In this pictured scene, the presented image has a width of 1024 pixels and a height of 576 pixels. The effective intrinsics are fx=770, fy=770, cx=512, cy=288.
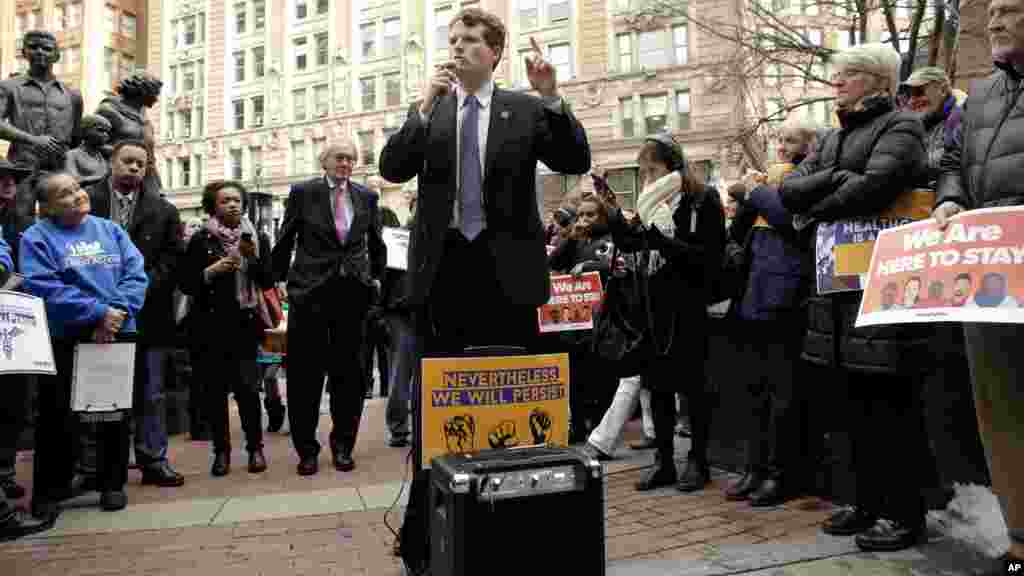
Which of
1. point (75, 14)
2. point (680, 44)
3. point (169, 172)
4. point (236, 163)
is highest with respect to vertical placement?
point (75, 14)

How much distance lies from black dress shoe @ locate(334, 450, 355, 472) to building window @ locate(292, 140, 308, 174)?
43801 mm

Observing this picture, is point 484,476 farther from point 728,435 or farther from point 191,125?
point 191,125

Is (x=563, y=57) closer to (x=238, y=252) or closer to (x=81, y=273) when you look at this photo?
(x=238, y=252)

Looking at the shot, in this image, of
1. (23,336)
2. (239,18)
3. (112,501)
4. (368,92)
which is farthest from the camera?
(239,18)

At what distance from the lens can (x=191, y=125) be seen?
52.7 metres

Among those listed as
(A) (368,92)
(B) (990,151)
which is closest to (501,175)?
(B) (990,151)

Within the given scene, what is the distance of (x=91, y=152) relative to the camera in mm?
6164

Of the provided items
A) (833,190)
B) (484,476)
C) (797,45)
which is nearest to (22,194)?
(484,476)

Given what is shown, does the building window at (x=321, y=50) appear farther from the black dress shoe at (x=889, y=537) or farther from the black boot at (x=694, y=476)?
the black dress shoe at (x=889, y=537)

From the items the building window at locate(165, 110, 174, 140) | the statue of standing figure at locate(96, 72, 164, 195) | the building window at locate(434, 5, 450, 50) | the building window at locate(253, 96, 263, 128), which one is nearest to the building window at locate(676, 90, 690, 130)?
the building window at locate(434, 5, 450, 50)

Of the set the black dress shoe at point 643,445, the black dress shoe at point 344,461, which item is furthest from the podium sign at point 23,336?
the black dress shoe at point 643,445

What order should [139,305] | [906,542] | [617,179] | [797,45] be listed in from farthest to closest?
[617,179]
[797,45]
[139,305]
[906,542]

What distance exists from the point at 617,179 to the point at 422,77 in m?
14.0

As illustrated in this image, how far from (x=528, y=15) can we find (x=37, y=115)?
3639 centimetres
